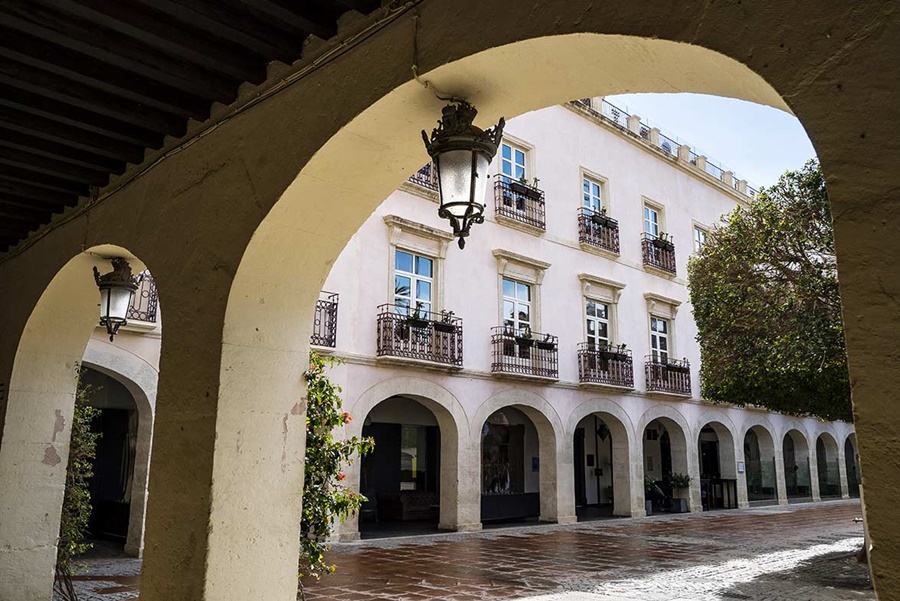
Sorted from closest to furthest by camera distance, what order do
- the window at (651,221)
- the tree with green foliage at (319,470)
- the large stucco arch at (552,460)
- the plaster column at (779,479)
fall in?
the tree with green foliage at (319,470), the large stucco arch at (552,460), the window at (651,221), the plaster column at (779,479)

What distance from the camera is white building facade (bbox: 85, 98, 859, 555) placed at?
523 inches

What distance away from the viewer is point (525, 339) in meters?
15.8

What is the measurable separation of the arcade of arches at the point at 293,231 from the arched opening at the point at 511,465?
11.4 m

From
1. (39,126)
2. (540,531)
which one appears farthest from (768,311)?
(39,126)

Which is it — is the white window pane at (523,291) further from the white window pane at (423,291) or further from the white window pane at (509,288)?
the white window pane at (423,291)

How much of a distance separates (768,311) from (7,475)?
350 inches

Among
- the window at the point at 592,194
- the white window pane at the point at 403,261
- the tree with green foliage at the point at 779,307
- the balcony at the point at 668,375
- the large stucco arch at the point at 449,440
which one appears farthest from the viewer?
the balcony at the point at 668,375

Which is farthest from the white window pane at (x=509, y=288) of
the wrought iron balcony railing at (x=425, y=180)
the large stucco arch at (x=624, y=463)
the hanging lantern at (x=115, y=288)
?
the hanging lantern at (x=115, y=288)

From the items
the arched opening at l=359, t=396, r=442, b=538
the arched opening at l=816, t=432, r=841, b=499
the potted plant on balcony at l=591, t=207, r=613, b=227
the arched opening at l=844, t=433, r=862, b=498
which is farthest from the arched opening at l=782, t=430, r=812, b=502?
the arched opening at l=359, t=396, r=442, b=538

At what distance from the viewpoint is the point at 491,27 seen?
2.53 meters

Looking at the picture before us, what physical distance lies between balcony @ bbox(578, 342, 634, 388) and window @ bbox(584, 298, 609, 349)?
0.22 metres

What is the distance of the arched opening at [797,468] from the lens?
83.5 feet

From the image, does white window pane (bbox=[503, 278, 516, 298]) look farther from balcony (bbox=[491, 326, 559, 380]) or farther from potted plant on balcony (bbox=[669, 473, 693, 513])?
potted plant on balcony (bbox=[669, 473, 693, 513])

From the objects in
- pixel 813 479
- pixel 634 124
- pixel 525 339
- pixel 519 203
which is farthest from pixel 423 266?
pixel 813 479
